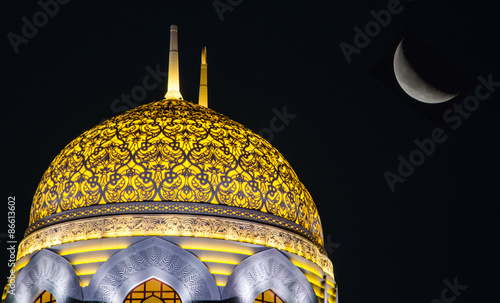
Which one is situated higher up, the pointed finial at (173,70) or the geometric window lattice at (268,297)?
the pointed finial at (173,70)

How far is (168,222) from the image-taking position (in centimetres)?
3425

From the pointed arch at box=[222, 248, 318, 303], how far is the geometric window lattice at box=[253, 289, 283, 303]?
0.37 ft

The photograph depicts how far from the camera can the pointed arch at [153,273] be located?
110ft

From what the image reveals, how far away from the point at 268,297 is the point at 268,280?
504 mm

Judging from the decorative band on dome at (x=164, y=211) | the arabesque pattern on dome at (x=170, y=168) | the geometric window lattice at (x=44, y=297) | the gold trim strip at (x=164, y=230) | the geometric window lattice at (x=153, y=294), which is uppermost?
the arabesque pattern on dome at (x=170, y=168)

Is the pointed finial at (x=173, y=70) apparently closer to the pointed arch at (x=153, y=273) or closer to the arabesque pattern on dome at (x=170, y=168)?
the arabesque pattern on dome at (x=170, y=168)

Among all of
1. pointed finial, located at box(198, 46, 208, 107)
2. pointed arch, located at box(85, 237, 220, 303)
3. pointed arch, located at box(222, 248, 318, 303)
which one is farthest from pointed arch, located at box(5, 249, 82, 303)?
pointed finial, located at box(198, 46, 208, 107)

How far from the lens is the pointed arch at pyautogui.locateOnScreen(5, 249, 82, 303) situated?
33.8m

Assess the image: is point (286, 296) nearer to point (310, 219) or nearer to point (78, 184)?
point (310, 219)

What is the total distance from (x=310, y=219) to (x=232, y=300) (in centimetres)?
434

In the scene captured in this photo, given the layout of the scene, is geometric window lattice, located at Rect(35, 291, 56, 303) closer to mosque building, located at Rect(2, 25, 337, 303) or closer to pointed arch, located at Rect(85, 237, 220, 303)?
mosque building, located at Rect(2, 25, 337, 303)

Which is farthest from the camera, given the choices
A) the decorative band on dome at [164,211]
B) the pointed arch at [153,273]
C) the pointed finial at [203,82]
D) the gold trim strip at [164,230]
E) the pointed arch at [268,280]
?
the pointed finial at [203,82]

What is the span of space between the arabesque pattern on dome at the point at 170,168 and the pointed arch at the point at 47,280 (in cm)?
153

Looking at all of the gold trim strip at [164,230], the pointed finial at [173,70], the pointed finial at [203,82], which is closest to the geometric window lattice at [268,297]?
the gold trim strip at [164,230]
